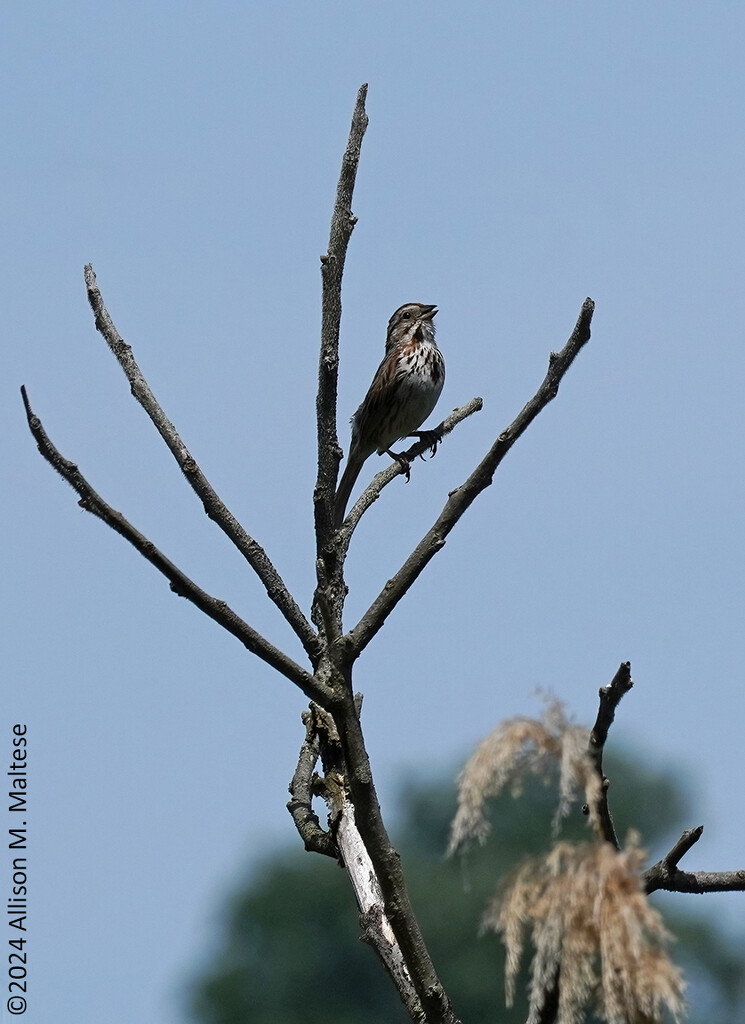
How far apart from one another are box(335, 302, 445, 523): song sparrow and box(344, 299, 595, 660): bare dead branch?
469 centimetres

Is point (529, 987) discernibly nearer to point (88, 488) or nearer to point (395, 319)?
point (88, 488)

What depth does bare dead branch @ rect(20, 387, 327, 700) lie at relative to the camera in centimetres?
392

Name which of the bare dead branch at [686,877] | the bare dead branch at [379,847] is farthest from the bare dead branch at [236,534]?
the bare dead branch at [686,877]

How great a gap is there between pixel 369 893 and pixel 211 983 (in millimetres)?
41036

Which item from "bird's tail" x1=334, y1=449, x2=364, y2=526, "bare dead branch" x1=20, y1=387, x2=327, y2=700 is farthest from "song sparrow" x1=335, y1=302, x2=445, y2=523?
"bare dead branch" x1=20, y1=387, x2=327, y2=700

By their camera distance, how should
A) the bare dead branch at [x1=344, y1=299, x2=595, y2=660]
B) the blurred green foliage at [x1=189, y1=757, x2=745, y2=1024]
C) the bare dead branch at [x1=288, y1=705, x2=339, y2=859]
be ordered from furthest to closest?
the blurred green foliage at [x1=189, y1=757, x2=745, y2=1024]
the bare dead branch at [x1=288, y1=705, x2=339, y2=859]
the bare dead branch at [x1=344, y1=299, x2=595, y2=660]

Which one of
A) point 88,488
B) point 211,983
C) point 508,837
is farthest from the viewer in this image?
point 211,983

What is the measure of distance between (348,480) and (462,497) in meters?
4.66

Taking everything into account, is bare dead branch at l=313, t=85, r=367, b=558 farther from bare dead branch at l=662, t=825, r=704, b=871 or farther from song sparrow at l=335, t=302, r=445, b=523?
song sparrow at l=335, t=302, r=445, b=523

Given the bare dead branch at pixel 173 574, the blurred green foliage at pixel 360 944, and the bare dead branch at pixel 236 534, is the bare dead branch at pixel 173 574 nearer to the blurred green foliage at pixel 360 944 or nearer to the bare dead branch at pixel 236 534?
the bare dead branch at pixel 236 534

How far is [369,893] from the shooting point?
4547 mm

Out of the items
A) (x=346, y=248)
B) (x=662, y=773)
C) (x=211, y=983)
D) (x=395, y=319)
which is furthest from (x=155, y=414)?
(x=662, y=773)

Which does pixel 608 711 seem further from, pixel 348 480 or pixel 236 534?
pixel 348 480

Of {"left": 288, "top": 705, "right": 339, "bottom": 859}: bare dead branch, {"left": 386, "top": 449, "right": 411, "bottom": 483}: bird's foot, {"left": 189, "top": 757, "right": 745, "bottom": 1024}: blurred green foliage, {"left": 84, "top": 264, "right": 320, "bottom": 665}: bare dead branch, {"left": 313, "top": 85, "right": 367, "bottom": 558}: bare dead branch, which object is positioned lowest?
{"left": 288, "top": 705, "right": 339, "bottom": 859}: bare dead branch
